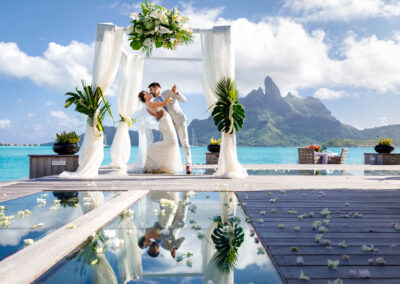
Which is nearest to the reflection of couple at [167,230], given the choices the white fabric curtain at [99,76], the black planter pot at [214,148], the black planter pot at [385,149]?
the white fabric curtain at [99,76]

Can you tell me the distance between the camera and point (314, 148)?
9.99 m

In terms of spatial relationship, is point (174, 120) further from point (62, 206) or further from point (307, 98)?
point (307, 98)

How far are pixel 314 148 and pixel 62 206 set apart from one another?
9.06 m

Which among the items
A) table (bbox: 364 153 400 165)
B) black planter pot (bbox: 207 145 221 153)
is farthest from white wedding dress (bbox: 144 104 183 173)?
table (bbox: 364 153 400 165)

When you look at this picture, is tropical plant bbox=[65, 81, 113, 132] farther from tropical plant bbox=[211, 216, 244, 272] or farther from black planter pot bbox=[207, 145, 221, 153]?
black planter pot bbox=[207, 145, 221, 153]

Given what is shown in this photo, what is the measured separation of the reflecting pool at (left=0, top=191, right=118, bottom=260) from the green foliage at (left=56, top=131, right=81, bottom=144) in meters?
2.89

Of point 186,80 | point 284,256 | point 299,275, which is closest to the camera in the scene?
point 299,275

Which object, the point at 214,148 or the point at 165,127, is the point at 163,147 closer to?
the point at 165,127

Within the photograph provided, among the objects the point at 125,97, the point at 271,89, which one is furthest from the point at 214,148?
the point at 271,89

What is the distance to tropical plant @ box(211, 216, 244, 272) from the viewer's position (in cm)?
130

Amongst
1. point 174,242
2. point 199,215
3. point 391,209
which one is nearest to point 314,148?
point 391,209

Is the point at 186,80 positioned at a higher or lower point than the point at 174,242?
higher

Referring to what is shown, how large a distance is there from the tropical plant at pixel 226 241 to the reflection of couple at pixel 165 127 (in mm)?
3694

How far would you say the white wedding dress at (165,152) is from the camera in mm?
5668
